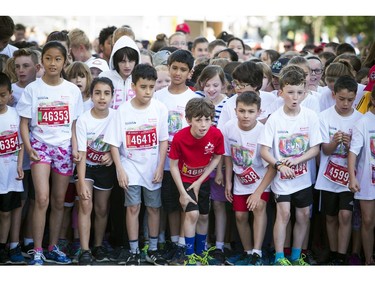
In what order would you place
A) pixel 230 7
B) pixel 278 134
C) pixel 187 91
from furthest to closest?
1. pixel 187 91
2. pixel 278 134
3. pixel 230 7

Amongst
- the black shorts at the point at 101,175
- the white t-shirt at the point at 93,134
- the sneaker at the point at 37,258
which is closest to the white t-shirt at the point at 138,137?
the white t-shirt at the point at 93,134

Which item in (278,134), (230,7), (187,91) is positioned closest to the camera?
(230,7)

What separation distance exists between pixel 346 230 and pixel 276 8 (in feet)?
7.45

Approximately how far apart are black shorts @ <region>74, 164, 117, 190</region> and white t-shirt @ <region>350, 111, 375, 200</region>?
232cm

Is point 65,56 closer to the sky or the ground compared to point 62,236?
closer to the sky

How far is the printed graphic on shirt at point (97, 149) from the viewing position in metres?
7.10

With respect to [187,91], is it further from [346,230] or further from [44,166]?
[346,230]

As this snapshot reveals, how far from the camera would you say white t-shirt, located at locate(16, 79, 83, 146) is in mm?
6945

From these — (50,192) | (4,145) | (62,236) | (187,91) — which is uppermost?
(187,91)

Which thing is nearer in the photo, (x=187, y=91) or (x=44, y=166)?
(x=44, y=166)

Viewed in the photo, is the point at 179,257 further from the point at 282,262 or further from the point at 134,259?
the point at 282,262

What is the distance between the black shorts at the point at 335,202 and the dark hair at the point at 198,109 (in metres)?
1.40

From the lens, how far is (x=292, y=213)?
24.3ft

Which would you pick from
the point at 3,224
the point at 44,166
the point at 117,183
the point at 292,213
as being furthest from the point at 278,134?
the point at 3,224
